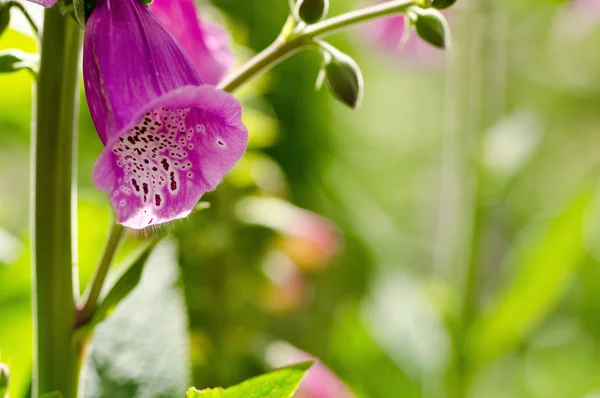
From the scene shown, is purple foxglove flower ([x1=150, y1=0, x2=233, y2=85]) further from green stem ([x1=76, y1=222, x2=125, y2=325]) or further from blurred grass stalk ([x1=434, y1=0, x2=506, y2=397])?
blurred grass stalk ([x1=434, y1=0, x2=506, y2=397])

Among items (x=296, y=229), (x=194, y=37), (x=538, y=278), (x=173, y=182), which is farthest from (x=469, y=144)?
(x=173, y=182)

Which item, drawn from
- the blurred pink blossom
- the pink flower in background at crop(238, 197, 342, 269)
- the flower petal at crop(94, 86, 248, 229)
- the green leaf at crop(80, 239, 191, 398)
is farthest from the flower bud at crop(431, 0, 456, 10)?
the blurred pink blossom

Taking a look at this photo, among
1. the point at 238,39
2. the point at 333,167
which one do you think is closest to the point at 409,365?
the point at 333,167

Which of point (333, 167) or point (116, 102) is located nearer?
point (116, 102)

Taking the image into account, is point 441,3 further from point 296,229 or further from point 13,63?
point 296,229

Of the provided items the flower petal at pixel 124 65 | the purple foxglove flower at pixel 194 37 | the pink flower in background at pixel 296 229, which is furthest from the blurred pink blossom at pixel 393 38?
the flower petal at pixel 124 65

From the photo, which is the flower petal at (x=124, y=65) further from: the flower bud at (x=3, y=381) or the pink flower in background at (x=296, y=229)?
the pink flower in background at (x=296, y=229)

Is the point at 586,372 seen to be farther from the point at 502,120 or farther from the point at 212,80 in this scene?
the point at 212,80
